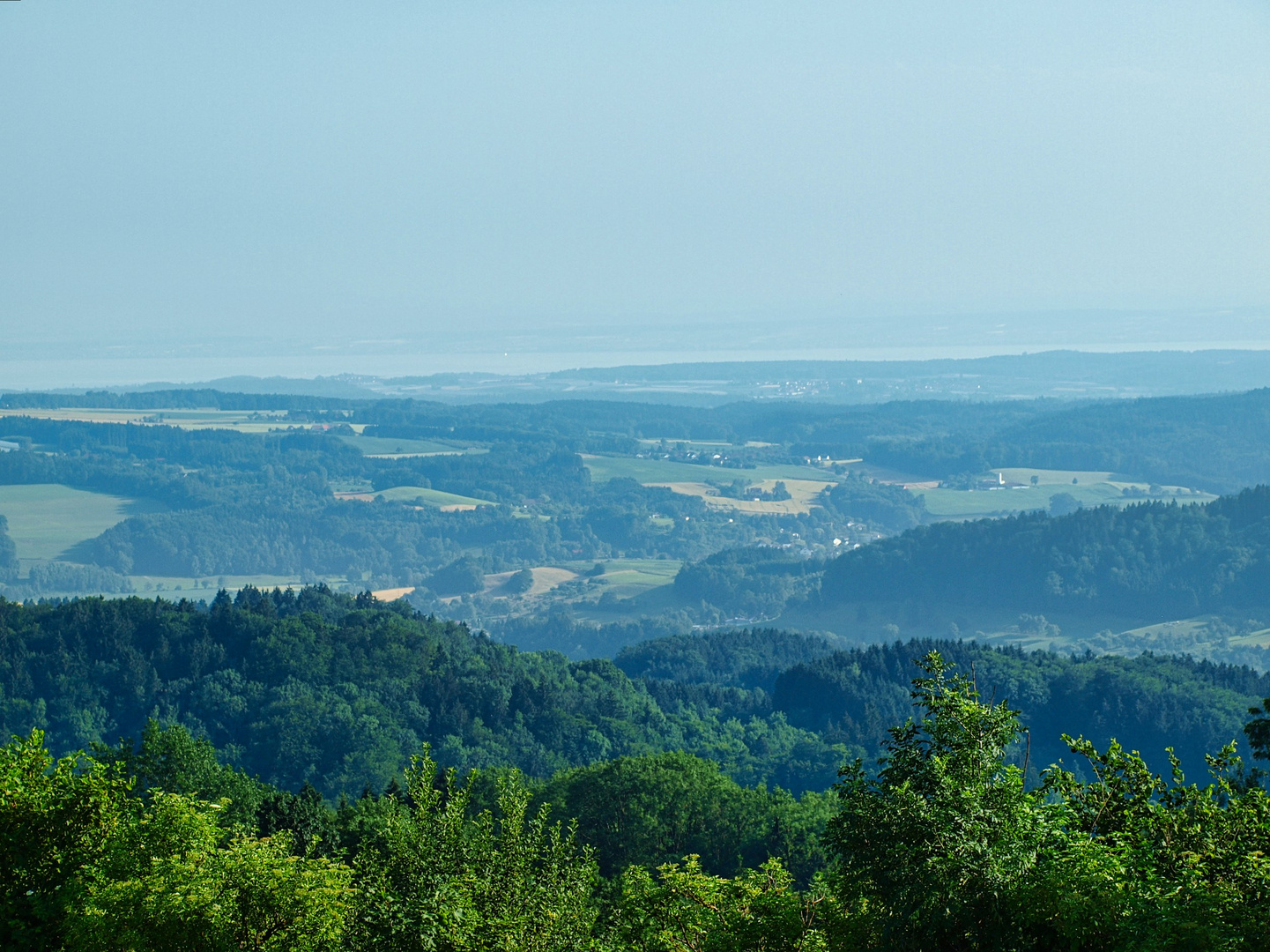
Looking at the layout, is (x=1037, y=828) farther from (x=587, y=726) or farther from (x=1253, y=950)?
(x=587, y=726)

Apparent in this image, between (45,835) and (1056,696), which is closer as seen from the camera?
(45,835)

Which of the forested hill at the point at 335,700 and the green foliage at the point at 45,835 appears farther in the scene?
the forested hill at the point at 335,700

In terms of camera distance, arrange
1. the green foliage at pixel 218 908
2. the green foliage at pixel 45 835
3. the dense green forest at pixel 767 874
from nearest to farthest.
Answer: the dense green forest at pixel 767 874
the green foliage at pixel 218 908
the green foliage at pixel 45 835

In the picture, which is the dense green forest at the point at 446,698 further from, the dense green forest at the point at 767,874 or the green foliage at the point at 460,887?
the green foliage at the point at 460,887

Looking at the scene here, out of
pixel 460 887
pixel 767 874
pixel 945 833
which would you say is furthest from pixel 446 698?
pixel 945 833

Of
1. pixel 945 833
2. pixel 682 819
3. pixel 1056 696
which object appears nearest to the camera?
pixel 945 833

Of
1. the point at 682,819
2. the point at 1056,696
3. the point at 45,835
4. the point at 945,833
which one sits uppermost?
the point at 945,833

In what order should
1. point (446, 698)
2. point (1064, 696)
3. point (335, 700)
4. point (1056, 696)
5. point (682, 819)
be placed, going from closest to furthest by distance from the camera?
point (682, 819)
point (335, 700)
point (446, 698)
point (1064, 696)
point (1056, 696)

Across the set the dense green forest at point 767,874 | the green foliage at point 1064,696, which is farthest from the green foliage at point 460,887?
the green foliage at point 1064,696

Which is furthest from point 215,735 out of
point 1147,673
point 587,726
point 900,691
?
point 1147,673

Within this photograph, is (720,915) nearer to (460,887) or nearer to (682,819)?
(460,887)

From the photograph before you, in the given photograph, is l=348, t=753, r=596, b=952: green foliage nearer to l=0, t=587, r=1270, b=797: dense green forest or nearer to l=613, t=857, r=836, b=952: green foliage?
l=613, t=857, r=836, b=952: green foliage

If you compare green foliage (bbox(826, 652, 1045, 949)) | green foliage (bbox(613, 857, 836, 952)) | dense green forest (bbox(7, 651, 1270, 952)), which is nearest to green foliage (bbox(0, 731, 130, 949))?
dense green forest (bbox(7, 651, 1270, 952))

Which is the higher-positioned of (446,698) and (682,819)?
(682,819)
